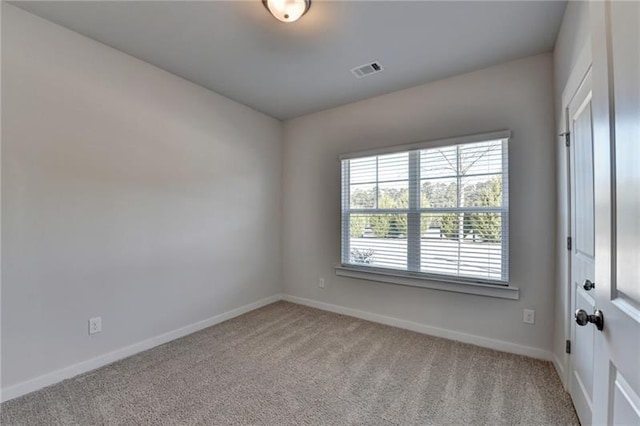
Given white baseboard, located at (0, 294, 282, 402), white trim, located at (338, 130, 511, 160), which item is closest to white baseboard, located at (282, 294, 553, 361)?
white baseboard, located at (0, 294, 282, 402)

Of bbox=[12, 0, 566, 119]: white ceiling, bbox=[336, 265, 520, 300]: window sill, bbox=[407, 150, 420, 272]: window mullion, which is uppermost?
bbox=[12, 0, 566, 119]: white ceiling

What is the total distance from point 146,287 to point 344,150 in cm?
262

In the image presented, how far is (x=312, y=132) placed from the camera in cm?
390

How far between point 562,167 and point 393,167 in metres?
1.50

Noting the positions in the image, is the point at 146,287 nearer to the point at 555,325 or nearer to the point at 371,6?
the point at 371,6

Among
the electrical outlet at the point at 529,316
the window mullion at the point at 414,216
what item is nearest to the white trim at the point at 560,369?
the electrical outlet at the point at 529,316

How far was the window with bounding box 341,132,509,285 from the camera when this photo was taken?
2.67 meters

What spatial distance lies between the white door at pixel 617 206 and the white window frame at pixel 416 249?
1837 mm

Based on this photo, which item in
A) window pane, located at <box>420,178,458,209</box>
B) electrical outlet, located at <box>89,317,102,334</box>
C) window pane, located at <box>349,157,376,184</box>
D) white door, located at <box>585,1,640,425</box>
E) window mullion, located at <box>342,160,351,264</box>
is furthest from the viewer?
window mullion, located at <box>342,160,351,264</box>

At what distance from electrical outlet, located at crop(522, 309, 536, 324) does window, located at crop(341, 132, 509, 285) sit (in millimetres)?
288

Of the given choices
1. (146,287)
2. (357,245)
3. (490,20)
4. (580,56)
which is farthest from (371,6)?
(146,287)

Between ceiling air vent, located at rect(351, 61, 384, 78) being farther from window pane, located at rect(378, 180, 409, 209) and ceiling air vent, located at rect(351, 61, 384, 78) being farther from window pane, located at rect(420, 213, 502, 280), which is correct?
window pane, located at rect(420, 213, 502, 280)

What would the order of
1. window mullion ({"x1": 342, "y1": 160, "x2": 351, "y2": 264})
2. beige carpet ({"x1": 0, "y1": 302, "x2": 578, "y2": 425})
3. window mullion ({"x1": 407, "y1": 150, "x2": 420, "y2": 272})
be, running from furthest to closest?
1. window mullion ({"x1": 342, "y1": 160, "x2": 351, "y2": 264})
2. window mullion ({"x1": 407, "y1": 150, "x2": 420, "y2": 272})
3. beige carpet ({"x1": 0, "y1": 302, "x2": 578, "y2": 425})

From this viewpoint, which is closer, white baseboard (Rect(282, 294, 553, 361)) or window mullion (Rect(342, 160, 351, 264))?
white baseboard (Rect(282, 294, 553, 361))
